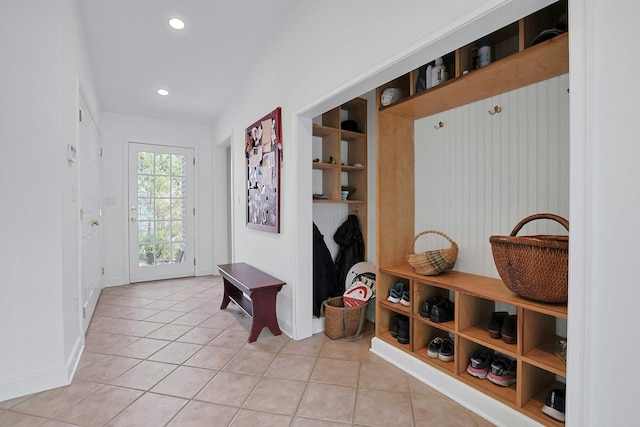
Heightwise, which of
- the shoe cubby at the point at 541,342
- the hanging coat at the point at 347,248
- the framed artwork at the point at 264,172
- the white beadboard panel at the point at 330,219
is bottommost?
the shoe cubby at the point at 541,342

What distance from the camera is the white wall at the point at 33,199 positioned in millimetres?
1771

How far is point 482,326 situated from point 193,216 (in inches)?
171

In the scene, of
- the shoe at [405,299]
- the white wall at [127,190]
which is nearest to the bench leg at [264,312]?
the shoe at [405,299]

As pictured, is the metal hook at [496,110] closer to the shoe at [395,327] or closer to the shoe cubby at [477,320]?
the shoe cubby at [477,320]

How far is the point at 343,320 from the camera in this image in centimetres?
254

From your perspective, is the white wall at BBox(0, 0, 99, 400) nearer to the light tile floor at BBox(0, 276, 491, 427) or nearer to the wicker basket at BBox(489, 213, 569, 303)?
the light tile floor at BBox(0, 276, 491, 427)

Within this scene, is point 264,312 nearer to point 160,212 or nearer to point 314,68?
point 314,68

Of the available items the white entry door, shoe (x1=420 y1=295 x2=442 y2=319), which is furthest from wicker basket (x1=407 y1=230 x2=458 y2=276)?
the white entry door

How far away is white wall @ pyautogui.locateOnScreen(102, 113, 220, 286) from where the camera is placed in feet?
14.5

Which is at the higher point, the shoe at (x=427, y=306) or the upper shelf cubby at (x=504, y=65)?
the upper shelf cubby at (x=504, y=65)

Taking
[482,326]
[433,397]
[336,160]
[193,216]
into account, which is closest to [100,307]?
[193,216]

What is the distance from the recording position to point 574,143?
0.97 m

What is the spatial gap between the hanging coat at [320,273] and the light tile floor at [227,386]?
327 millimetres

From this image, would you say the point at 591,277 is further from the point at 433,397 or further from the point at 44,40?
the point at 44,40
